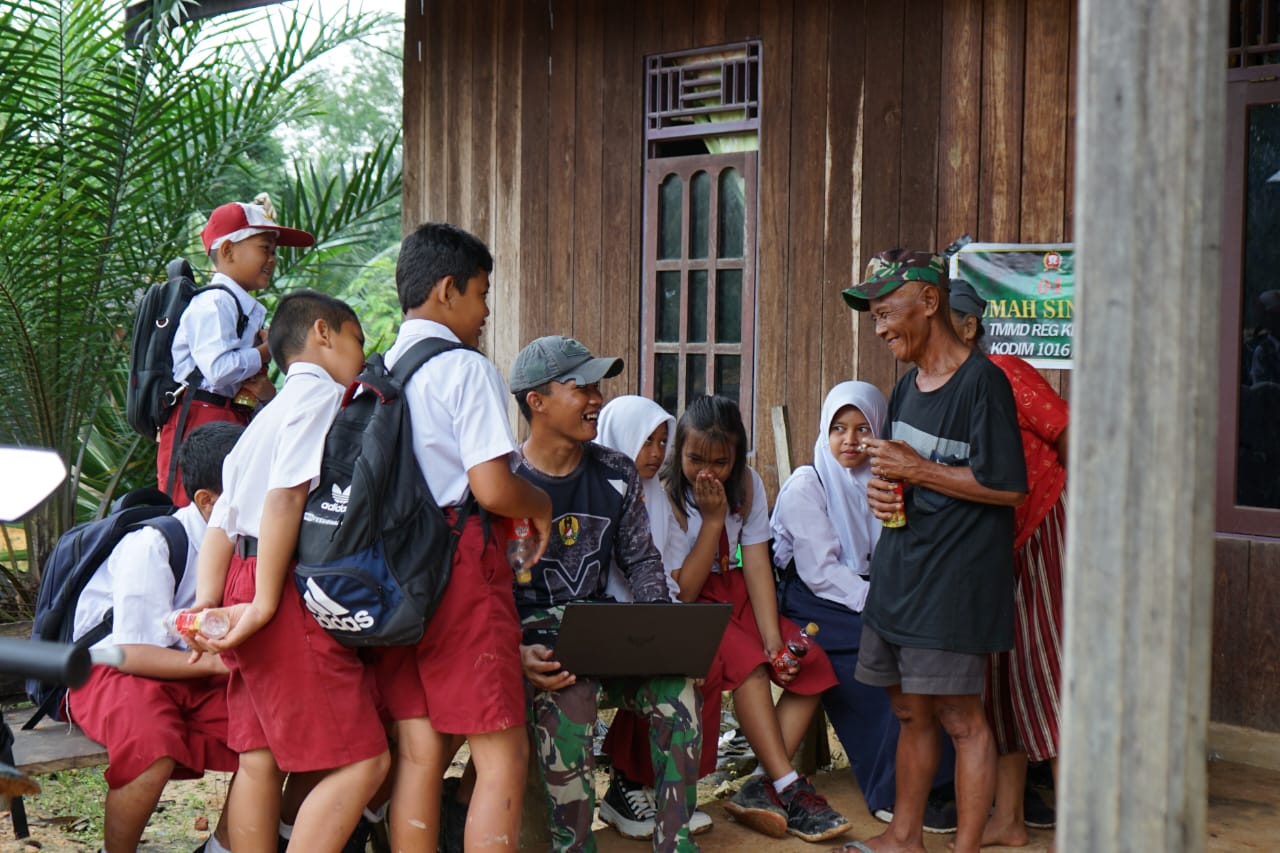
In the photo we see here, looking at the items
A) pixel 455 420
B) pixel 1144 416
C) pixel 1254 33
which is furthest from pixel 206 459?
pixel 1254 33

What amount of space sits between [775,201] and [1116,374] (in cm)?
423

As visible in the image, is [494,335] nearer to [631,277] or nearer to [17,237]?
[631,277]

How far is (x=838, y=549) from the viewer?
15.8 feet

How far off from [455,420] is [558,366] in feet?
2.15

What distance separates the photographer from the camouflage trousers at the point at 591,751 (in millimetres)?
3705

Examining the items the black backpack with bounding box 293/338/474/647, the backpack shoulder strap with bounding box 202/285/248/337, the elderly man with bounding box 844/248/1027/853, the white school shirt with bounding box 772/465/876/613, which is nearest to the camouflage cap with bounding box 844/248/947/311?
the elderly man with bounding box 844/248/1027/853

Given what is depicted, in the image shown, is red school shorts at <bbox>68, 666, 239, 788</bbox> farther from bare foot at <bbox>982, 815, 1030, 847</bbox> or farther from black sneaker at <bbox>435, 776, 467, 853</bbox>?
bare foot at <bbox>982, 815, 1030, 847</bbox>

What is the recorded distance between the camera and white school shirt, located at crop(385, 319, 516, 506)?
3.18 m

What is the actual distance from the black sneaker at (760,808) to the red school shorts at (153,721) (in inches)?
61.7

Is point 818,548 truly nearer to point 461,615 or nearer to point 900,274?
point 900,274

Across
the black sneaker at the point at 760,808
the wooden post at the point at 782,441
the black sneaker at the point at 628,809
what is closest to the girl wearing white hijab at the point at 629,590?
the black sneaker at the point at 628,809

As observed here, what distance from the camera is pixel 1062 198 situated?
5133 millimetres

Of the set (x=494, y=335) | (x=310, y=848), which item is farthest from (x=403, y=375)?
(x=494, y=335)

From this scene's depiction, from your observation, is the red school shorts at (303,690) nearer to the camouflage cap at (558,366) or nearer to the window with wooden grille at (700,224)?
the camouflage cap at (558,366)
